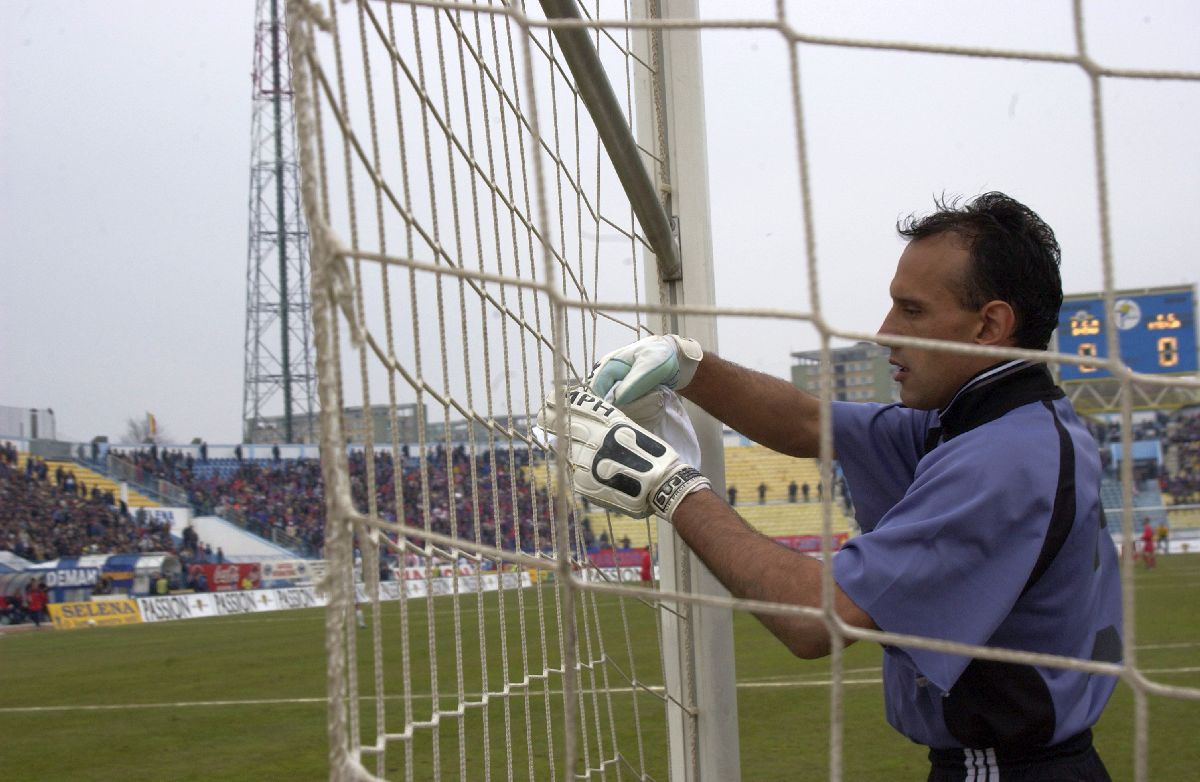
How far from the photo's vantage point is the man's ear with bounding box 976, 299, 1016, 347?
1.89m

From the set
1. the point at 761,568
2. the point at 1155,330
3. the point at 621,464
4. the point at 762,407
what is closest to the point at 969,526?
the point at 761,568

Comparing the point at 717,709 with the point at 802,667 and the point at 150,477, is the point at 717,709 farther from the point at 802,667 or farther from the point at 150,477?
the point at 150,477

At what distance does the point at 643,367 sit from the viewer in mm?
2215

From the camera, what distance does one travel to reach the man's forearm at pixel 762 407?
102 inches

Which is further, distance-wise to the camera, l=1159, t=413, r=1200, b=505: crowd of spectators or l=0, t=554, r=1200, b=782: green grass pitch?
l=1159, t=413, r=1200, b=505: crowd of spectators

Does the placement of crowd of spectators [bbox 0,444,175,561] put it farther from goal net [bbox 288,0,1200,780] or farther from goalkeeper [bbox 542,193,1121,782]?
goalkeeper [bbox 542,193,1121,782]

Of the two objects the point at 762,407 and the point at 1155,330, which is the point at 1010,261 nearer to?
the point at 762,407

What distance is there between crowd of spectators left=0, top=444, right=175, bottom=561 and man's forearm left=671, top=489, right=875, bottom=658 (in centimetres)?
2535

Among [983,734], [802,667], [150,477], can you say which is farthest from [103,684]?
[150,477]

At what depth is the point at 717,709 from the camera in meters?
2.61

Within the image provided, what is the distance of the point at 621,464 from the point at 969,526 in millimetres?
626

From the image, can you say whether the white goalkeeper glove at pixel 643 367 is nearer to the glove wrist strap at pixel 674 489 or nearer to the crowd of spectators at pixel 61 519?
the glove wrist strap at pixel 674 489

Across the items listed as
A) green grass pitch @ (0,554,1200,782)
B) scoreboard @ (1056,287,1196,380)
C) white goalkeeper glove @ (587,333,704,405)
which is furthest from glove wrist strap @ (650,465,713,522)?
scoreboard @ (1056,287,1196,380)

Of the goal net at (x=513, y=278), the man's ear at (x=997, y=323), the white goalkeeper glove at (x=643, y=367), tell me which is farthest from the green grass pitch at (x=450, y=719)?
the man's ear at (x=997, y=323)
